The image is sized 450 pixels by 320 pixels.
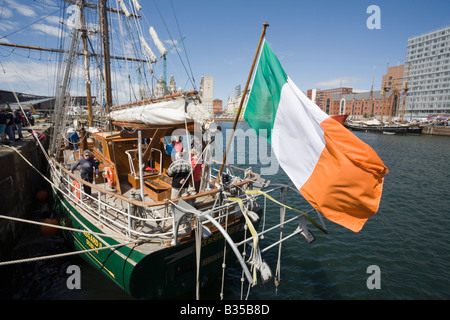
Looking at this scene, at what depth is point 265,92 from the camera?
545cm

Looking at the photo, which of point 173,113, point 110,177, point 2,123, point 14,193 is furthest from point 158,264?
point 2,123

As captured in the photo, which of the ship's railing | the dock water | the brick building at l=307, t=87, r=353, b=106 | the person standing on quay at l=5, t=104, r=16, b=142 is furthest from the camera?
the brick building at l=307, t=87, r=353, b=106

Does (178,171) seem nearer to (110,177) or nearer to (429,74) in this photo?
(110,177)

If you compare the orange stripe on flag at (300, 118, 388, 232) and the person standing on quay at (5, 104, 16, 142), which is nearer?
the orange stripe on flag at (300, 118, 388, 232)

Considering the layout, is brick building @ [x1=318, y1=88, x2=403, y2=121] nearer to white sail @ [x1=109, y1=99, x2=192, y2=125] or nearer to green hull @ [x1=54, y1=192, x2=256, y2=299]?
→ white sail @ [x1=109, y1=99, x2=192, y2=125]

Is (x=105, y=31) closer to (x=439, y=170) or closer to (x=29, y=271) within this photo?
(x=29, y=271)

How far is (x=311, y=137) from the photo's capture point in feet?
16.1

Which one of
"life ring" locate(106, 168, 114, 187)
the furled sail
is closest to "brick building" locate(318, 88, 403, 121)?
"life ring" locate(106, 168, 114, 187)

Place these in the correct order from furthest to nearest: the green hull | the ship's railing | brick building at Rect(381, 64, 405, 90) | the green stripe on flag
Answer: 1. brick building at Rect(381, 64, 405, 90)
2. the green hull
3. the ship's railing
4. the green stripe on flag

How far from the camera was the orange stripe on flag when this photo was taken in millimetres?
4336

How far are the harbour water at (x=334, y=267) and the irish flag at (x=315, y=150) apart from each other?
3.94 m

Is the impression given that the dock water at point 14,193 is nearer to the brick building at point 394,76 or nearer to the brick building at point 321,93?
the brick building at point 394,76

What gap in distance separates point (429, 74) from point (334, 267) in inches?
5204
